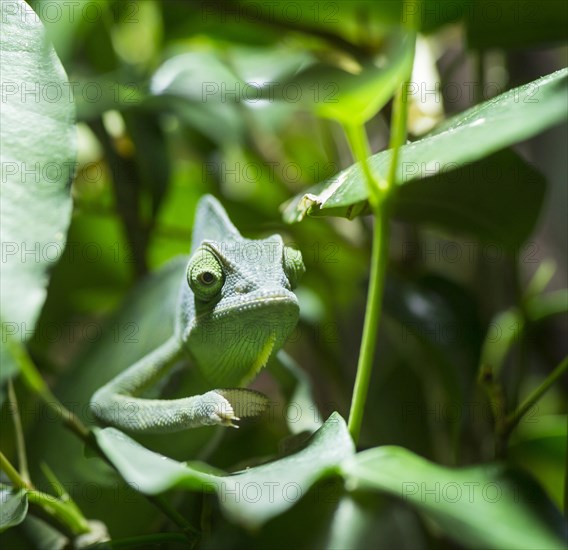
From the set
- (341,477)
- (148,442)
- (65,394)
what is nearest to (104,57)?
(65,394)

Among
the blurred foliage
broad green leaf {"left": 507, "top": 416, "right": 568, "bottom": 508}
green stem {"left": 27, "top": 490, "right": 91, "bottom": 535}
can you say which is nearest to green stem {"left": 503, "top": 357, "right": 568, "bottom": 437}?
the blurred foliage

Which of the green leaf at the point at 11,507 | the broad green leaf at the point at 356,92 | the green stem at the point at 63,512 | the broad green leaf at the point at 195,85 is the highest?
the broad green leaf at the point at 356,92

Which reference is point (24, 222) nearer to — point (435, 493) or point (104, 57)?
point (435, 493)

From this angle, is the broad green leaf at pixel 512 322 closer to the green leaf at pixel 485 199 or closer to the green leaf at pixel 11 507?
the green leaf at pixel 485 199

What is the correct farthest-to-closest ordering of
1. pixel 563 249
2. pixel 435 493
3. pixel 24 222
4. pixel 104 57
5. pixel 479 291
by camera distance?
1. pixel 563 249
2. pixel 479 291
3. pixel 104 57
4. pixel 24 222
5. pixel 435 493

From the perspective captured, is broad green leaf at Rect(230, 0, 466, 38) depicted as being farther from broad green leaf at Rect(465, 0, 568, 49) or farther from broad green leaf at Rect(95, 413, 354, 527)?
broad green leaf at Rect(95, 413, 354, 527)

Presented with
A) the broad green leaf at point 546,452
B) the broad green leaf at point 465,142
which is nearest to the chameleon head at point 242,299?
the broad green leaf at point 465,142
